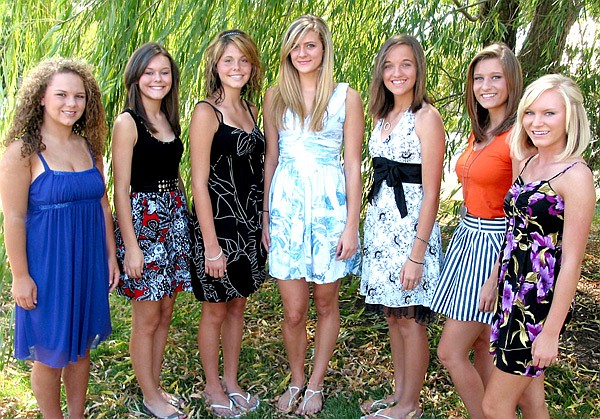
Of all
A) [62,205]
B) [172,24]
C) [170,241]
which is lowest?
[170,241]

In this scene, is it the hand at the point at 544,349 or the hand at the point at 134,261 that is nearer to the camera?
the hand at the point at 544,349

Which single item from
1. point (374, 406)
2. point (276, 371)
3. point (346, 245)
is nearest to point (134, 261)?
point (346, 245)

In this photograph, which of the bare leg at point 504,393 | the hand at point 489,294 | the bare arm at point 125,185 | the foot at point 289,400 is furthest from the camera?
the foot at point 289,400

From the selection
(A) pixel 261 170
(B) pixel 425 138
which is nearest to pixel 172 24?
(A) pixel 261 170

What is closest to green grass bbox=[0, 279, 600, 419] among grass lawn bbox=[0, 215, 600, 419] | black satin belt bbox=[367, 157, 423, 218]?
grass lawn bbox=[0, 215, 600, 419]

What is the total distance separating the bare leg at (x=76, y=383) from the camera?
8.53 feet

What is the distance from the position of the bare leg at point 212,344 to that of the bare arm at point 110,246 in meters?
0.47

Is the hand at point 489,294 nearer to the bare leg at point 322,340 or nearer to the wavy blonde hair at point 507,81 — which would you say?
the wavy blonde hair at point 507,81

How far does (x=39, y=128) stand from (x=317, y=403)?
5.78 feet

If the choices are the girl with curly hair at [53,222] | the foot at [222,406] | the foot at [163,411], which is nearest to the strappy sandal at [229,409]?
the foot at [222,406]

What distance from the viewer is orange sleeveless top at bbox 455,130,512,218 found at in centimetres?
237

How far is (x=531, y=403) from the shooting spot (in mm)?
→ 2217

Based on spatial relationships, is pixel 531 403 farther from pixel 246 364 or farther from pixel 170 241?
pixel 246 364

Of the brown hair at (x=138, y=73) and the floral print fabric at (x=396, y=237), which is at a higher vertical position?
the brown hair at (x=138, y=73)
